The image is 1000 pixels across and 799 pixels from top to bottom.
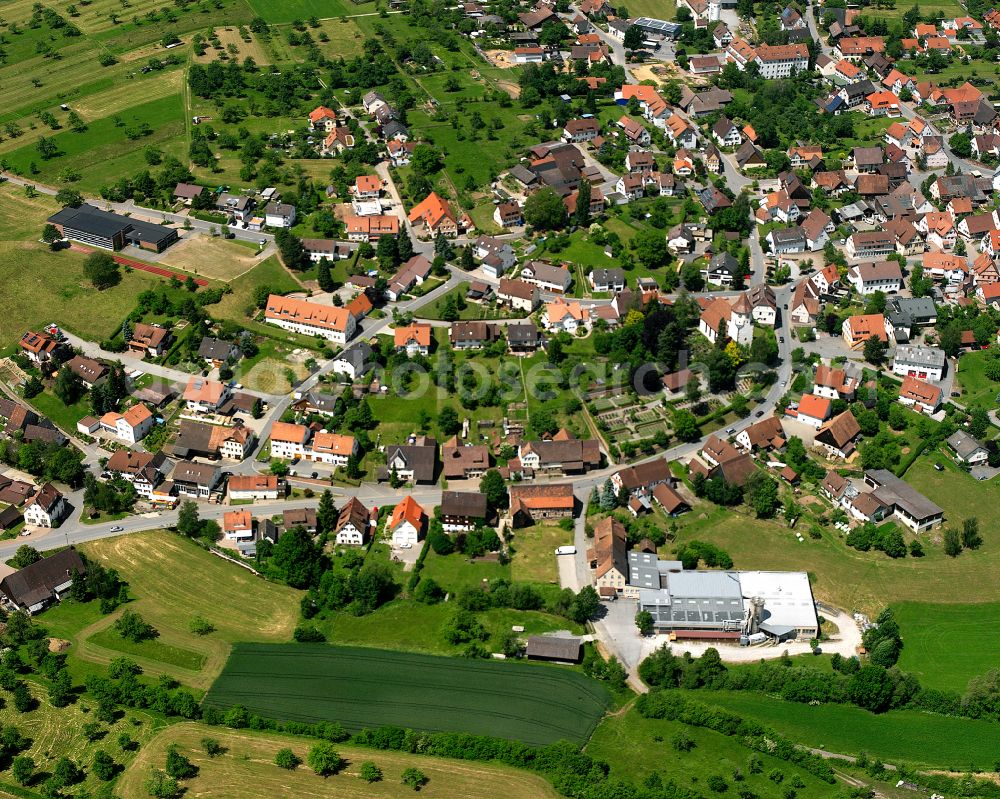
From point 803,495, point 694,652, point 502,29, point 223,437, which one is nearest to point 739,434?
point 803,495

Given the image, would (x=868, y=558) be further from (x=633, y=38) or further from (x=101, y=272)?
(x=633, y=38)

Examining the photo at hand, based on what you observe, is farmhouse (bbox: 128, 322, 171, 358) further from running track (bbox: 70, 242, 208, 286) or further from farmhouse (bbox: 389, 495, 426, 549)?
farmhouse (bbox: 389, 495, 426, 549)

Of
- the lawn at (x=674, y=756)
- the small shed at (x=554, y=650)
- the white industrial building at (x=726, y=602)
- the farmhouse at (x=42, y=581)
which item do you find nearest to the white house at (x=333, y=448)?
the farmhouse at (x=42, y=581)

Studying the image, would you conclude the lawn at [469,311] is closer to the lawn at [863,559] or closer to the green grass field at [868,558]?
the green grass field at [868,558]

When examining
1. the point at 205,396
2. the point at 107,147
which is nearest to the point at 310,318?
the point at 205,396

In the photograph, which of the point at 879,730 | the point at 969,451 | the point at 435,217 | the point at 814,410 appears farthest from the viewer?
the point at 435,217

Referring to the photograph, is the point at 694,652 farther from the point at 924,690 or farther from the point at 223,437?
the point at 223,437
